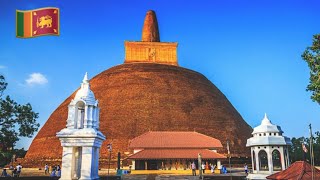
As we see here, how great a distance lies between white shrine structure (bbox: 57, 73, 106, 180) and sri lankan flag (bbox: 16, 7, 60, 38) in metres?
4.77

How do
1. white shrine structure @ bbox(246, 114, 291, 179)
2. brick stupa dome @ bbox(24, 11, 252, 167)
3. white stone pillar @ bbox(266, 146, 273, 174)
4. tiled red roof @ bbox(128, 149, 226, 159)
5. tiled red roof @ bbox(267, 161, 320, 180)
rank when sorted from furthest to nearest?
brick stupa dome @ bbox(24, 11, 252, 167), tiled red roof @ bbox(128, 149, 226, 159), white shrine structure @ bbox(246, 114, 291, 179), white stone pillar @ bbox(266, 146, 273, 174), tiled red roof @ bbox(267, 161, 320, 180)

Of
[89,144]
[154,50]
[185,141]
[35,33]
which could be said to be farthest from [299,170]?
[154,50]

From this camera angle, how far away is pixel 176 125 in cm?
3944

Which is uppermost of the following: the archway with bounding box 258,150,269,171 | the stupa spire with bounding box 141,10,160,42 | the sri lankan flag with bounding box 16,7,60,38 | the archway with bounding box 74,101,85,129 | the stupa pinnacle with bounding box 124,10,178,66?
the stupa spire with bounding box 141,10,160,42

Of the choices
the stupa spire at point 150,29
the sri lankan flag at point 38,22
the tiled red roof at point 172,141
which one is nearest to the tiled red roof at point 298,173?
A: the sri lankan flag at point 38,22

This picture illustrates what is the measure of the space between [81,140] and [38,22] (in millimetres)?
6057

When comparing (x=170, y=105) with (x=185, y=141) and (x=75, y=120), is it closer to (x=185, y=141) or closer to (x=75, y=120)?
(x=185, y=141)

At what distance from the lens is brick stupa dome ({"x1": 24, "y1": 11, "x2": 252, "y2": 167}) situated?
38.8 m

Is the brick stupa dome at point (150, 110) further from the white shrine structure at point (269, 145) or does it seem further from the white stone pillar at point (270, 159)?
the white stone pillar at point (270, 159)

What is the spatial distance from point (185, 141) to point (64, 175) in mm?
19814

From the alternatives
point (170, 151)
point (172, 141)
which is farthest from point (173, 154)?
point (172, 141)

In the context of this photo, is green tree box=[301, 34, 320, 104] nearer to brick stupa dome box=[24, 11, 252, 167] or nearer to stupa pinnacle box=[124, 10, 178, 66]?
brick stupa dome box=[24, 11, 252, 167]

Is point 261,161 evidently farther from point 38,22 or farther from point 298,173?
point 38,22

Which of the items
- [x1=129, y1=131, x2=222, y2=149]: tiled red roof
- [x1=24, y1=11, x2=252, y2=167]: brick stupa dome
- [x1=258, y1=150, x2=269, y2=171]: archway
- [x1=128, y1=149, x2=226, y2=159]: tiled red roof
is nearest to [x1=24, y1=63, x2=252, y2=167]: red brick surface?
[x1=24, y1=11, x2=252, y2=167]: brick stupa dome
